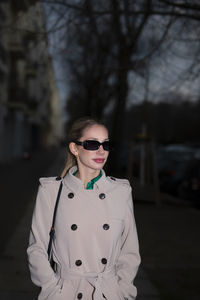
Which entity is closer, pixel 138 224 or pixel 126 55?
pixel 138 224

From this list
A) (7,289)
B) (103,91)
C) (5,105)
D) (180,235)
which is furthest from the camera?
(5,105)

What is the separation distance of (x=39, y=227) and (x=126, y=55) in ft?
30.6

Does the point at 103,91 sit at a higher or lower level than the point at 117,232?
higher

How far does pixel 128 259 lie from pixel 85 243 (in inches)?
11.4

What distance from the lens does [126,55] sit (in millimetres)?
11258

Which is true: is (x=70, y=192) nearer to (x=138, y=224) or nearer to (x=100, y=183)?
(x=100, y=183)

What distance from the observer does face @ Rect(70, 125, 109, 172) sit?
8.27ft

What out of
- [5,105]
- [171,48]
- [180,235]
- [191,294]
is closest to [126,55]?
[171,48]

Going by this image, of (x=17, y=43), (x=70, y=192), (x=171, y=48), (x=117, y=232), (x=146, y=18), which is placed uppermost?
(x=17, y=43)

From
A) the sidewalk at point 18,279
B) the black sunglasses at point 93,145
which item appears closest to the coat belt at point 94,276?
the black sunglasses at point 93,145

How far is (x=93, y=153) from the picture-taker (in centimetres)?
252

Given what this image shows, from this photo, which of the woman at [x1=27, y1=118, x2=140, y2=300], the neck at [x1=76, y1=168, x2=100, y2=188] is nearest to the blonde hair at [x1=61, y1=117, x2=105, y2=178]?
the woman at [x1=27, y1=118, x2=140, y2=300]

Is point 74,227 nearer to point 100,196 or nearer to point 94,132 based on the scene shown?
point 100,196

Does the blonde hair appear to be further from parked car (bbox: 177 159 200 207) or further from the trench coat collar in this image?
parked car (bbox: 177 159 200 207)
